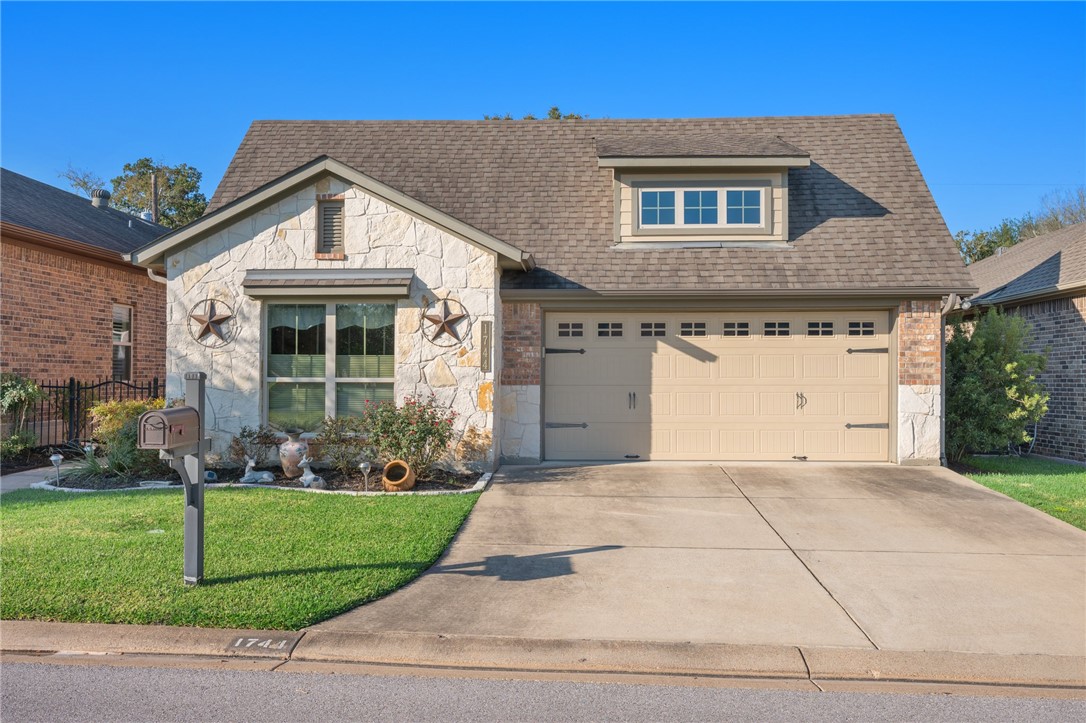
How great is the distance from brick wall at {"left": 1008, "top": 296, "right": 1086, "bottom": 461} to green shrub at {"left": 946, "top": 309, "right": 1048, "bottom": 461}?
126 cm

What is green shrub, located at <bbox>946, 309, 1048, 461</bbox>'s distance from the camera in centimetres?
1119

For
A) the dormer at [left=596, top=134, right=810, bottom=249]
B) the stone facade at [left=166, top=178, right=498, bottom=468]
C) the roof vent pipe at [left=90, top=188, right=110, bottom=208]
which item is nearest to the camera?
the stone facade at [left=166, top=178, right=498, bottom=468]

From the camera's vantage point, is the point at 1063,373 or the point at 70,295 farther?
the point at 70,295

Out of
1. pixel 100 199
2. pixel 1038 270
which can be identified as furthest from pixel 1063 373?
pixel 100 199

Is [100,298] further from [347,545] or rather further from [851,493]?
[851,493]

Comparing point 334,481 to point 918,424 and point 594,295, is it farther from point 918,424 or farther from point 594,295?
point 918,424

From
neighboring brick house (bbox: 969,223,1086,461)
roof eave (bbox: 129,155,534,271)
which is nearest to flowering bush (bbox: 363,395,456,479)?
roof eave (bbox: 129,155,534,271)

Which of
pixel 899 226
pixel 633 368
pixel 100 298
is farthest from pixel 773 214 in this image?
pixel 100 298

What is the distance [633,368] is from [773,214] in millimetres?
3584

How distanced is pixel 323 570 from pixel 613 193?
28.5 ft

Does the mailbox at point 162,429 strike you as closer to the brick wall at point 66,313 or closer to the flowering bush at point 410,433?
the flowering bush at point 410,433

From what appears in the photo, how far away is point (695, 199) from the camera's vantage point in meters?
12.1

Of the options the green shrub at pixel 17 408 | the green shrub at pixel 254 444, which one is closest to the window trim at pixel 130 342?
the green shrub at pixel 17 408

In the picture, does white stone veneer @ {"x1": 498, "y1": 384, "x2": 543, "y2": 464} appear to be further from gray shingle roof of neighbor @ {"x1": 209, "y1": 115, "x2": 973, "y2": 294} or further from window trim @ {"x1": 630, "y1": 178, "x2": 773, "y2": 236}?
window trim @ {"x1": 630, "y1": 178, "x2": 773, "y2": 236}
